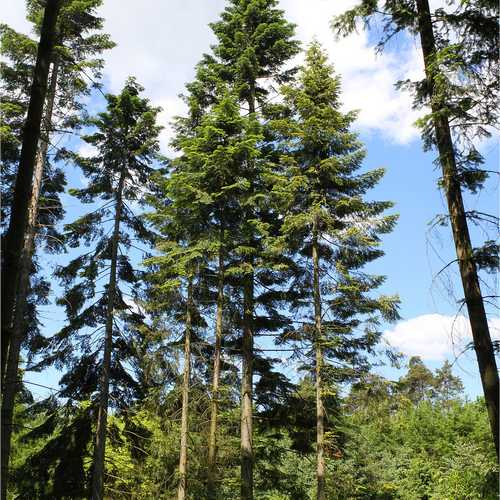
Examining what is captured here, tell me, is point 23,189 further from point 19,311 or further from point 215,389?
point 215,389

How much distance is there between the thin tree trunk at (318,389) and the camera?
466 inches

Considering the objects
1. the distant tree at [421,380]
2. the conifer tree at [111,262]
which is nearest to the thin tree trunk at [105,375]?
the conifer tree at [111,262]

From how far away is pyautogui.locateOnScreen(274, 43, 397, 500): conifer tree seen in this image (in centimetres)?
1298

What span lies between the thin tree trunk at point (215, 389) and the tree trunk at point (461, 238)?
8063 mm

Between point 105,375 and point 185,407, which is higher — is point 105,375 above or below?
above

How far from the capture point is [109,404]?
14820 mm

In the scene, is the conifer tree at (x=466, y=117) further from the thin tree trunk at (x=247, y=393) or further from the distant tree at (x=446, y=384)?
the distant tree at (x=446, y=384)

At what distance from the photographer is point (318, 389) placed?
12359mm

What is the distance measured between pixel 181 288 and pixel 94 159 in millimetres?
5438

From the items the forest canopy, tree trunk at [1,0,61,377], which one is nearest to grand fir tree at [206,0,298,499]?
the forest canopy

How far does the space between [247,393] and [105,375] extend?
4.23m

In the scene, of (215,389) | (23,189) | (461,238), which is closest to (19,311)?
(215,389)

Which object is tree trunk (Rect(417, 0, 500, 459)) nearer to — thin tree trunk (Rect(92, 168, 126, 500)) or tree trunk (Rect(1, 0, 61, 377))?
tree trunk (Rect(1, 0, 61, 377))

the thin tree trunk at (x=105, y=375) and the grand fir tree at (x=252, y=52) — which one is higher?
the grand fir tree at (x=252, y=52)
